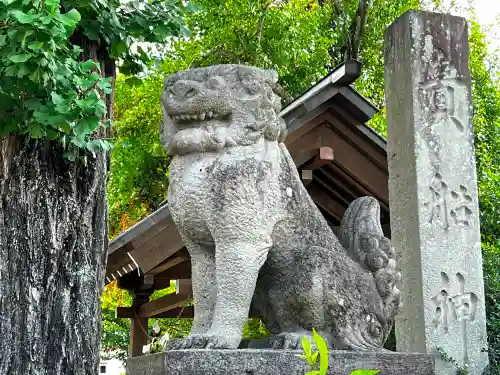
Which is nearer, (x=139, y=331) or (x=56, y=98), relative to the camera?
(x=56, y=98)

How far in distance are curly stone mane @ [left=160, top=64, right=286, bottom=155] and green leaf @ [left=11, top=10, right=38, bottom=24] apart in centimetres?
74

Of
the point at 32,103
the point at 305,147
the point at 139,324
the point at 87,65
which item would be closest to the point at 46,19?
the point at 87,65

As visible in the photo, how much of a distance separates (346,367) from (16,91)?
223 centimetres

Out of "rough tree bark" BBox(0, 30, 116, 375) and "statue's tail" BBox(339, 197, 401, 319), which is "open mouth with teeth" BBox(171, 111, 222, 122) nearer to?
"statue's tail" BBox(339, 197, 401, 319)

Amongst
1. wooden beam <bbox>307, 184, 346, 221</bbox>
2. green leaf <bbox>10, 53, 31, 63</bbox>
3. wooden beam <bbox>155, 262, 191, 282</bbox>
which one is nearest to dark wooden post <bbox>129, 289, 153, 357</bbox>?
wooden beam <bbox>155, 262, 191, 282</bbox>

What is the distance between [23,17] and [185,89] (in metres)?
0.89

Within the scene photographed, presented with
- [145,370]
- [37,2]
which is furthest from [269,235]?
[37,2]

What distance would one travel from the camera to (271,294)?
333cm

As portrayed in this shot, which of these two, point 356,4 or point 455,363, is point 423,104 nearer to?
point 455,363

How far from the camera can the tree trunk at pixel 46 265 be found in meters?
3.96

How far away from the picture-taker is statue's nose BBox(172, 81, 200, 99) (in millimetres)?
3230

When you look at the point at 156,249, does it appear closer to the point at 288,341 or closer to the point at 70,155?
the point at 70,155

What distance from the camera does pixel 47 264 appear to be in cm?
407

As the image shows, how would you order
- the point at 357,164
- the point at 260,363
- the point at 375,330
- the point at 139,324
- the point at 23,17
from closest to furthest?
1. the point at 260,363
2. the point at 375,330
3. the point at 23,17
4. the point at 357,164
5. the point at 139,324
